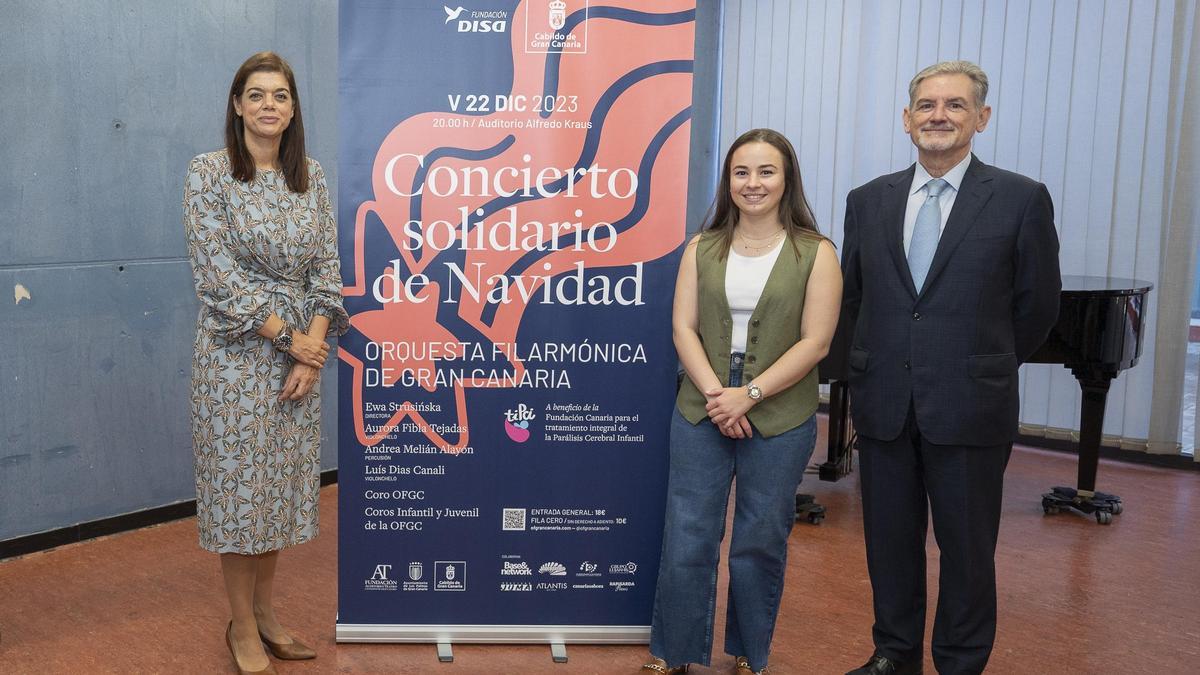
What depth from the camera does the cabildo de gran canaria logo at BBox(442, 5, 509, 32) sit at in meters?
3.20

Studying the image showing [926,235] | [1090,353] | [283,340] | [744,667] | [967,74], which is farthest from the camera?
[1090,353]

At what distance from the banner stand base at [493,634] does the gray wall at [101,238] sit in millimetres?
1605

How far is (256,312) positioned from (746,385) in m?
1.37

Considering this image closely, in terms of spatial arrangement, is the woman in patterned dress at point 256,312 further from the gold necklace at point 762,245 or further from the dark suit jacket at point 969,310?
the dark suit jacket at point 969,310

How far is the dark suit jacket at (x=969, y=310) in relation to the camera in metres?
2.86

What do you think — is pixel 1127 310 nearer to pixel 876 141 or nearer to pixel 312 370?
pixel 876 141

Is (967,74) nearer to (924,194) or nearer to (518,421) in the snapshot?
(924,194)

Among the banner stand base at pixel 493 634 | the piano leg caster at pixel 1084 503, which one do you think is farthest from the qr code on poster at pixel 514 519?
the piano leg caster at pixel 1084 503

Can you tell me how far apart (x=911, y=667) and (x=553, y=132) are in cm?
189

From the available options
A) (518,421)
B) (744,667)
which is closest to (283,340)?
(518,421)

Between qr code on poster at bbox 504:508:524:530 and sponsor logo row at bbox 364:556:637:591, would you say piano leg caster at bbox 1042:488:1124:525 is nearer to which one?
sponsor logo row at bbox 364:556:637:591

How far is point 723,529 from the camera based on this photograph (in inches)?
125

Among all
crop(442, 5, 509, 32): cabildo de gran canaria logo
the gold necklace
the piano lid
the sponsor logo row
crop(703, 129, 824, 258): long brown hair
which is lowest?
the sponsor logo row

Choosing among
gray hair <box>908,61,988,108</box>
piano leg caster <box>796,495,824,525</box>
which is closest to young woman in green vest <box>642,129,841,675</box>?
gray hair <box>908,61,988,108</box>
